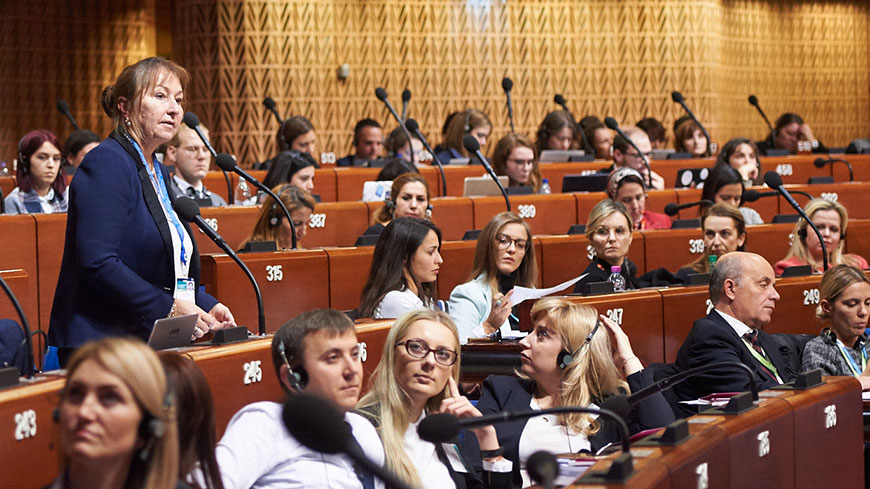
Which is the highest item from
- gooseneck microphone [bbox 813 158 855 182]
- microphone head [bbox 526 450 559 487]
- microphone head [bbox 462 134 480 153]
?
microphone head [bbox 462 134 480 153]

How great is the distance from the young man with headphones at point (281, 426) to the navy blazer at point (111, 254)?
0.39 metres

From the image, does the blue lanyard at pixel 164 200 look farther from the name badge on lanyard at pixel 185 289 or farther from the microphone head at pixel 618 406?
the microphone head at pixel 618 406

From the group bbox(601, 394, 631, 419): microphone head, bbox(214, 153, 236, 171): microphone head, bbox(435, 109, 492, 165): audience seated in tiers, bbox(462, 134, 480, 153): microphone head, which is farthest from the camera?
bbox(435, 109, 492, 165): audience seated in tiers

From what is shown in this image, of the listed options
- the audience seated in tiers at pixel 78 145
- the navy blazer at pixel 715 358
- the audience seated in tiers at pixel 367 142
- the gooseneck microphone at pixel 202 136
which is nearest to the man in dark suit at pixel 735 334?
the navy blazer at pixel 715 358

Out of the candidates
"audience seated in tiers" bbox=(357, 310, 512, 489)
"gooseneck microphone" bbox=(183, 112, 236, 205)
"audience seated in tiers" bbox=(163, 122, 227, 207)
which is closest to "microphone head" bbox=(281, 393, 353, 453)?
"audience seated in tiers" bbox=(357, 310, 512, 489)

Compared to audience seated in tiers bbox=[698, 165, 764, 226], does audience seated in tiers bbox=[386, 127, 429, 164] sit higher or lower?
higher

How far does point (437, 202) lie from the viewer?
5.97 meters

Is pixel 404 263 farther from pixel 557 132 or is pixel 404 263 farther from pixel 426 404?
pixel 557 132

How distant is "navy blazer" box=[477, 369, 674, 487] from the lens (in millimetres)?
2928

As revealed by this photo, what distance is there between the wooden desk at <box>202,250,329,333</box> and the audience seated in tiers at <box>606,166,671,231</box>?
198 centimetres

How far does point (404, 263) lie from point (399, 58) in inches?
258

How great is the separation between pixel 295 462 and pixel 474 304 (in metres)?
2.23

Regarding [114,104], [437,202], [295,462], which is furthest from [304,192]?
[295,462]

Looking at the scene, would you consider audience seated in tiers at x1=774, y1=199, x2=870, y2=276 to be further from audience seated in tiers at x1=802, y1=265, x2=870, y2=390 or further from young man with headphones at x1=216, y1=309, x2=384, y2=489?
young man with headphones at x1=216, y1=309, x2=384, y2=489
